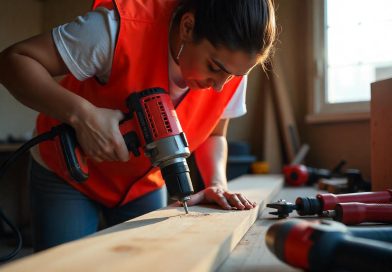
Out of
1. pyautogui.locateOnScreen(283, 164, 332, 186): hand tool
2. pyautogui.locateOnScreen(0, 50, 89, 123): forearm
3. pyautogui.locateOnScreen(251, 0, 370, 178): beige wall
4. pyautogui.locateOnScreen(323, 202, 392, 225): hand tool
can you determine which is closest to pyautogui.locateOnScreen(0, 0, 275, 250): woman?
pyautogui.locateOnScreen(0, 50, 89, 123): forearm

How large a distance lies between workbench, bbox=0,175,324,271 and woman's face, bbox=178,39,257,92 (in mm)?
358

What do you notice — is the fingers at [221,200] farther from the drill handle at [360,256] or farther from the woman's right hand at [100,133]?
the drill handle at [360,256]

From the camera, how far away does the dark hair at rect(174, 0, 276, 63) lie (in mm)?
958

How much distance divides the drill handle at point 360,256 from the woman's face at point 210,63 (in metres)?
0.61

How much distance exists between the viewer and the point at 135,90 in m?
1.09

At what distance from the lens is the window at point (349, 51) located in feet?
8.36

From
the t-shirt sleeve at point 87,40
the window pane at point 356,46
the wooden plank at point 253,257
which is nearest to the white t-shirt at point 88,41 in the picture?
the t-shirt sleeve at point 87,40

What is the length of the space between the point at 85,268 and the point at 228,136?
234cm

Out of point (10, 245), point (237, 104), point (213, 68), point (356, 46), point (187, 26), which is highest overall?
point (356, 46)

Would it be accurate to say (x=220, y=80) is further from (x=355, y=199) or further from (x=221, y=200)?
(x=355, y=199)

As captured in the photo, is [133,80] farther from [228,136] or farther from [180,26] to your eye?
[228,136]

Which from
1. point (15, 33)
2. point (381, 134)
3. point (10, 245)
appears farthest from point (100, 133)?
point (15, 33)

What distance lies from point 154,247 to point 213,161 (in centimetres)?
74

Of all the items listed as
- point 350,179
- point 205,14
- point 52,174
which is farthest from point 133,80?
point 350,179
